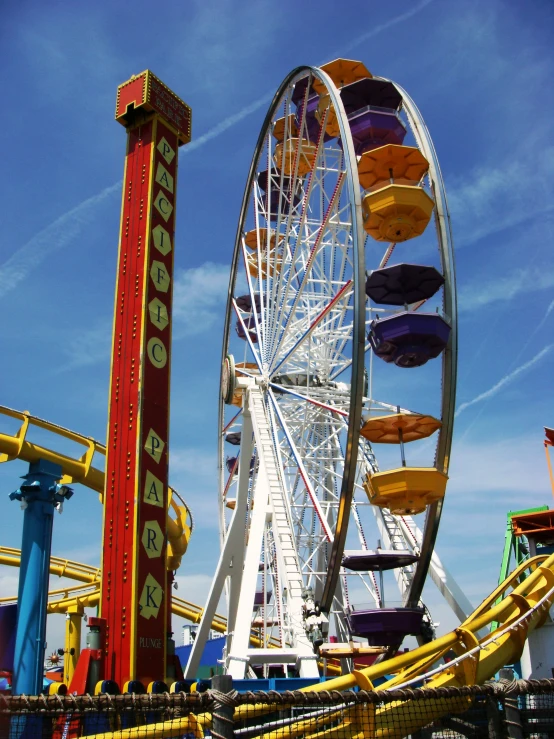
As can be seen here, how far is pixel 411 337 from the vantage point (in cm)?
1266

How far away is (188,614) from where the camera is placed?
27078mm

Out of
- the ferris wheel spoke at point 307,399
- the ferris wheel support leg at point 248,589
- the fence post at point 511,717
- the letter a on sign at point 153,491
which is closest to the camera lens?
the fence post at point 511,717

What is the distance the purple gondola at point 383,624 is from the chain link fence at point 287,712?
6999 mm

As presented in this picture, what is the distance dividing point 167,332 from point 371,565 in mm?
5832

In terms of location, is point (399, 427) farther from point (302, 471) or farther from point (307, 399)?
point (307, 399)

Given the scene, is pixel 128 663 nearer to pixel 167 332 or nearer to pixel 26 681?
pixel 26 681

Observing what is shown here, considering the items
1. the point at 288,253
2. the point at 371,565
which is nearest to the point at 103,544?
the point at 371,565

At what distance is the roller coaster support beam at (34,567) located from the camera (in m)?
12.5

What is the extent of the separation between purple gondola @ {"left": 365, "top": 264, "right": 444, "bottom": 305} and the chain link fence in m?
8.62

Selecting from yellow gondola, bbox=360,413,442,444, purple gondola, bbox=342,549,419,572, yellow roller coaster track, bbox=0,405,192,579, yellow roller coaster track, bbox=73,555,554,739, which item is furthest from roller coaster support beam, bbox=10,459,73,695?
yellow roller coaster track, bbox=73,555,554,739

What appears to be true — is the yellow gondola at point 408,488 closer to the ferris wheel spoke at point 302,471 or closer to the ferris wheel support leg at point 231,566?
the ferris wheel spoke at point 302,471

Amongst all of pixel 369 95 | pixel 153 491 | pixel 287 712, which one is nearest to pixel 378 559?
pixel 153 491

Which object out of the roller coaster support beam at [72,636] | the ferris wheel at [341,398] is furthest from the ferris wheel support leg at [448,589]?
the roller coaster support beam at [72,636]

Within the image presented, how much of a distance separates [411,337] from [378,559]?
421 centimetres
